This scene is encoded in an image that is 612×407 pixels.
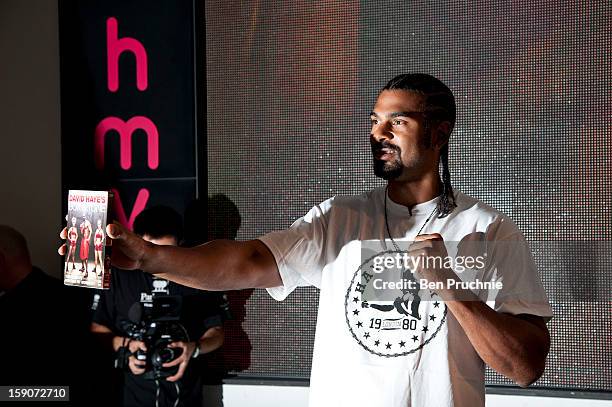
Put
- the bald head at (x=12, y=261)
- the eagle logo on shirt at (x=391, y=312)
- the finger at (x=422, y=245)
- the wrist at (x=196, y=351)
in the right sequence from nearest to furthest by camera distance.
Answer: the finger at (x=422, y=245) → the eagle logo on shirt at (x=391, y=312) → the wrist at (x=196, y=351) → the bald head at (x=12, y=261)

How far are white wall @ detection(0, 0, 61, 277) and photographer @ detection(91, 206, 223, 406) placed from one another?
660 mm

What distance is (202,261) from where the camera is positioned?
70.9 inches

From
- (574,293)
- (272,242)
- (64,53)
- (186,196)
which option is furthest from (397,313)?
(64,53)

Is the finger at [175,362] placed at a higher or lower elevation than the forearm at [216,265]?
lower

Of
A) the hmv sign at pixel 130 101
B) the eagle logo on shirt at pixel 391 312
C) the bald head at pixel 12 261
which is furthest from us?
the hmv sign at pixel 130 101

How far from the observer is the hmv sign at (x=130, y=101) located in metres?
3.52

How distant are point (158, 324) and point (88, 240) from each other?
1454mm

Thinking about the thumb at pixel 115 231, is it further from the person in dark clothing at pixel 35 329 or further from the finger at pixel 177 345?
the person in dark clothing at pixel 35 329

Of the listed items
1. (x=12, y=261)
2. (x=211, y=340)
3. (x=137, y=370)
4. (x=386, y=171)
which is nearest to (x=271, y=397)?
(x=211, y=340)

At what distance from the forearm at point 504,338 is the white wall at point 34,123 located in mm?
2691

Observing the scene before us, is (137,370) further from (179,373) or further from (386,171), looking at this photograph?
(386,171)

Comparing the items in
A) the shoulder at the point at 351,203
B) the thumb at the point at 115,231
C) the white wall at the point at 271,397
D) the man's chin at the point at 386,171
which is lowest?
the white wall at the point at 271,397

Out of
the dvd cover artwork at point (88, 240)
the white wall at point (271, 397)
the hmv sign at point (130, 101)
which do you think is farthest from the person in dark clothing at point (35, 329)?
the dvd cover artwork at point (88, 240)

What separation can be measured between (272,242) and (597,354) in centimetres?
183
